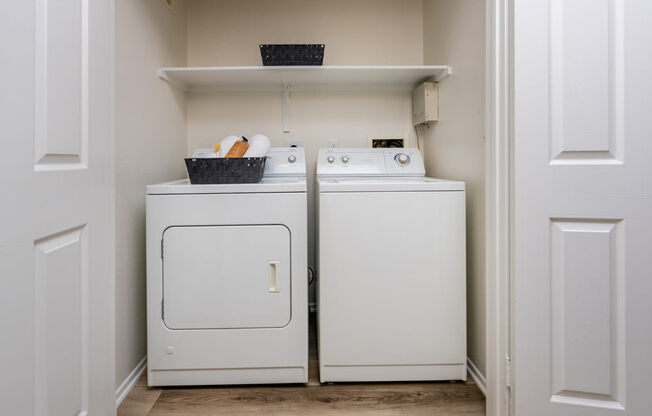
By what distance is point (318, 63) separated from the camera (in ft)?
6.46

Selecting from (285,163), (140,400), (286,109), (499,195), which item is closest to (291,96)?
(286,109)

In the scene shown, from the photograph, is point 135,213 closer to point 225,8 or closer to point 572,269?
point 225,8

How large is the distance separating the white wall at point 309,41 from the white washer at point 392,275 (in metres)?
0.81

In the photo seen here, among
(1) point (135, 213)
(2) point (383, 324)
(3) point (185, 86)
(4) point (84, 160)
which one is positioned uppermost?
(3) point (185, 86)

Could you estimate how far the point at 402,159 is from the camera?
6.95 ft

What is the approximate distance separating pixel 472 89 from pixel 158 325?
1.65 metres

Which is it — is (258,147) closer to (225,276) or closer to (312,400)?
(225,276)

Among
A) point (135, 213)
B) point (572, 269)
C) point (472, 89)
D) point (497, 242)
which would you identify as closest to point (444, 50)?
point (472, 89)

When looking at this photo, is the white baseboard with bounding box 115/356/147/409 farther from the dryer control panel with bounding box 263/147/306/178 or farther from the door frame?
the door frame

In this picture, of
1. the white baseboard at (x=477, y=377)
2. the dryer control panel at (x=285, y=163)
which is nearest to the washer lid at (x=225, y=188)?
the dryer control panel at (x=285, y=163)

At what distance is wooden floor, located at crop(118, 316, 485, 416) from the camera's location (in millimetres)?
1458

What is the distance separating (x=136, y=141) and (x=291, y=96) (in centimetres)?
101

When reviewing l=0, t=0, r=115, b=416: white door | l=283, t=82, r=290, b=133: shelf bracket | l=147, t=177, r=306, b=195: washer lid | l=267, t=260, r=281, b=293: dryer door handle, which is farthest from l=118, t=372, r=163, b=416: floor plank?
l=283, t=82, r=290, b=133: shelf bracket

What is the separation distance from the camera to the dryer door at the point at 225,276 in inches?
62.2
